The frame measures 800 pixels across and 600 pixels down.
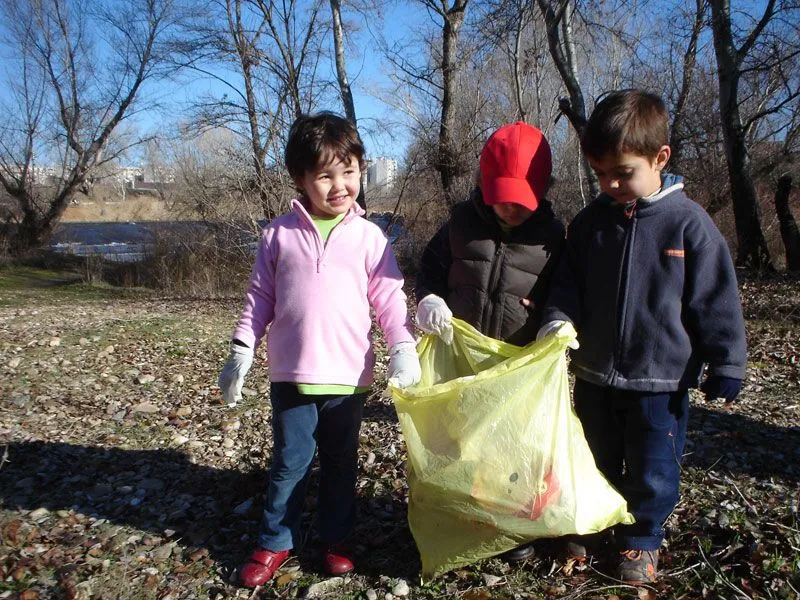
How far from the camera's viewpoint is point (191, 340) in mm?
6312

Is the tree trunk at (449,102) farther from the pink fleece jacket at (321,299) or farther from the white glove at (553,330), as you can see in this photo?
the white glove at (553,330)

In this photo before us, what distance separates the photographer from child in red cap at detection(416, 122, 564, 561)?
2.11 metres

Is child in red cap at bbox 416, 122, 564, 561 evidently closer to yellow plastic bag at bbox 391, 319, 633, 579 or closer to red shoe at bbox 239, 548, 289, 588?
yellow plastic bag at bbox 391, 319, 633, 579

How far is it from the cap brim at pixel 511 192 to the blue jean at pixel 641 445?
0.72 m

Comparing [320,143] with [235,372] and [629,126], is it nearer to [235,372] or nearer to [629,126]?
[235,372]

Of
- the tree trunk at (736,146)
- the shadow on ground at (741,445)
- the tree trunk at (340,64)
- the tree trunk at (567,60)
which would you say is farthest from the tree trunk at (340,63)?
the shadow on ground at (741,445)

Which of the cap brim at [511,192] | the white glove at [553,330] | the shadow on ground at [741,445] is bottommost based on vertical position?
the shadow on ground at [741,445]

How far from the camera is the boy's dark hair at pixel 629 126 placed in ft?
6.50

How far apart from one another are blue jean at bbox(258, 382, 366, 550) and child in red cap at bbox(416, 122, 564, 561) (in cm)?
48

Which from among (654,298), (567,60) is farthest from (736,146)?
(654,298)

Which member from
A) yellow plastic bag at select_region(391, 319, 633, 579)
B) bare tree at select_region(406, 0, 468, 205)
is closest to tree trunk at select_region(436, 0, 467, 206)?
bare tree at select_region(406, 0, 468, 205)

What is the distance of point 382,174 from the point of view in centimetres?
1380

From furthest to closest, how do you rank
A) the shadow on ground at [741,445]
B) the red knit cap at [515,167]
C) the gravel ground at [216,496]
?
the shadow on ground at [741,445] < the gravel ground at [216,496] < the red knit cap at [515,167]

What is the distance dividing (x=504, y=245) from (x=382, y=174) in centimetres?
1189
